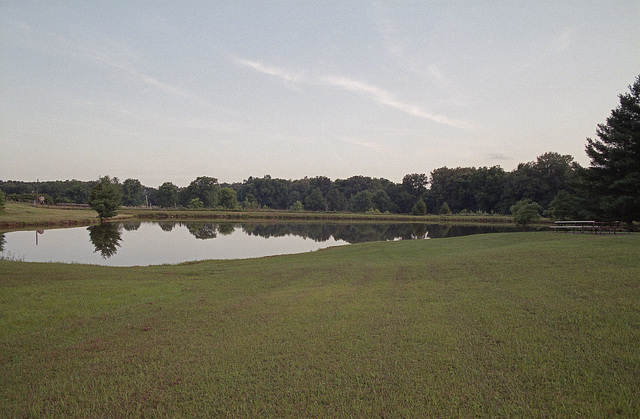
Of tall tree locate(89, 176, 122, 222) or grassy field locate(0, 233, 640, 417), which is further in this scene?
tall tree locate(89, 176, 122, 222)

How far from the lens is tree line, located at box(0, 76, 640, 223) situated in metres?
26.3

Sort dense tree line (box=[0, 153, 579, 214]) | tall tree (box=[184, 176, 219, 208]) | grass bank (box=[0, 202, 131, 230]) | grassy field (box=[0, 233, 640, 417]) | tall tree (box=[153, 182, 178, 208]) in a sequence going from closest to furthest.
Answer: grassy field (box=[0, 233, 640, 417]) → grass bank (box=[0, 202, 131, 230]) → dense tree line (box=[0, 153, 579, 214]) → tall tree (box=[184, 176, 219, 208]) → tall tree (box=[153, 182, 178, 208])

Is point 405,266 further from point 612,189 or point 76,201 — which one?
point 76,201

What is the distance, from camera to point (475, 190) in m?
110

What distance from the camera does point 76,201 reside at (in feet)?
421

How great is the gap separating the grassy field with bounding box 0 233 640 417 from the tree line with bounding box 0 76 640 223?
66.8 feet

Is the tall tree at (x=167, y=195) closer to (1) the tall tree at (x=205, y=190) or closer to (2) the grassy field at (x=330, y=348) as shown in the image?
(1) the tall tree at (x=205, y=190)

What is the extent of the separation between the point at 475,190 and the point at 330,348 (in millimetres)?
113890

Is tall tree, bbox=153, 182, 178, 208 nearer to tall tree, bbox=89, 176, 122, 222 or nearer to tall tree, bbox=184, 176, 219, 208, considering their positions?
tall tree, bbox=184, 176, 219, 208

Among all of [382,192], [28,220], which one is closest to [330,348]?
[28,220]

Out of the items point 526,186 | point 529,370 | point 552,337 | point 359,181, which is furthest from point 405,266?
point 359,181

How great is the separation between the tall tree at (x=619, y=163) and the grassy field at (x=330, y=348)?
18206mm

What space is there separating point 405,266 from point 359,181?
130463mm

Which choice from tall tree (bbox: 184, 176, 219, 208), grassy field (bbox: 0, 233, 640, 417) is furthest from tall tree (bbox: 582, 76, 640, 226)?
tall tree (bbox: 184, 176, 219, 208)
